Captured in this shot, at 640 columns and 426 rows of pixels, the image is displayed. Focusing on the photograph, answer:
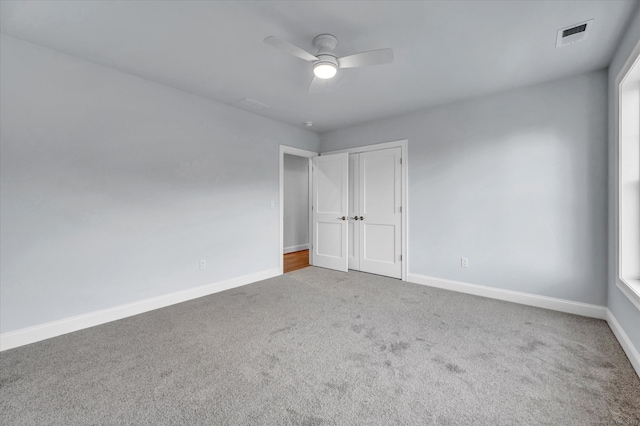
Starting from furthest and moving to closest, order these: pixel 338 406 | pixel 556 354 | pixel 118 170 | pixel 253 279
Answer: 1. pixel 253 279
2. pixel 118 170
3. pixel 556 354
4. pixel 338 406

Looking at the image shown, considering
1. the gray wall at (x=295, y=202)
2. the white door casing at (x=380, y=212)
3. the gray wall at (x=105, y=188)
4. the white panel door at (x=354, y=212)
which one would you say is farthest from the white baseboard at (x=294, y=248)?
the gray wall at (x=105, y=188)

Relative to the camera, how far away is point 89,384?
1.80 metres

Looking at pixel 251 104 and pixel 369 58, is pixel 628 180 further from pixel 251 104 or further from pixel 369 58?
pixel 251 104

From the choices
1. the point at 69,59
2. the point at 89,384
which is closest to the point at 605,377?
the point at 89,384

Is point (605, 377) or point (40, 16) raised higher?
point (40, 16)

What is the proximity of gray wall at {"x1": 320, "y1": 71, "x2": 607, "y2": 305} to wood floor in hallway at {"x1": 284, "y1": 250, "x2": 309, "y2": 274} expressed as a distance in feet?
7.02

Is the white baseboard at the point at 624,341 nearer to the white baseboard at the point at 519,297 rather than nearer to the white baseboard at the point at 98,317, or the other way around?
the white baseboard at the point at 519,297

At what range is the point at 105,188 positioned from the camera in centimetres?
279

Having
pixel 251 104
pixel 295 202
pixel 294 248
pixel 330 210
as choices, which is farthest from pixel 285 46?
pixel 294 248

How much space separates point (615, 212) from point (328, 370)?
294 cm

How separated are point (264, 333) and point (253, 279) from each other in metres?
1.75

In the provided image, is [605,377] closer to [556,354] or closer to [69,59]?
[556,354]

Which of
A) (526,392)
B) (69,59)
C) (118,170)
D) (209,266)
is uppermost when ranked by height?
(69,59)

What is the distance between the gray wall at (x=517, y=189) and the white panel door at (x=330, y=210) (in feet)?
3.85
